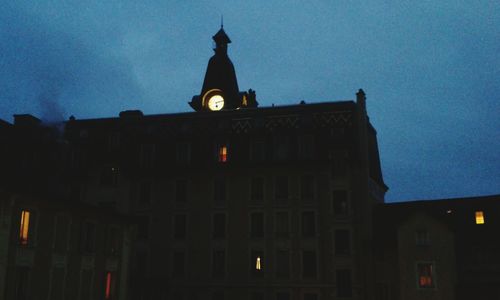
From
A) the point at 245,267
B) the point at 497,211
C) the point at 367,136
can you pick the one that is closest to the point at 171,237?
the point at 245,267

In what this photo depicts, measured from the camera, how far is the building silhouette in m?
43.9

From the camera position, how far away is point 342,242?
1860 inches

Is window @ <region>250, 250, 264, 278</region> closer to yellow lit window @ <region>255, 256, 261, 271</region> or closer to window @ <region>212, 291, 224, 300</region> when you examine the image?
yellow lit window @ <region>255, 256, 261, 271</region>

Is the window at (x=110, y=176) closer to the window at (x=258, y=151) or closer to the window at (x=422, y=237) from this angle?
the window at (x=258, y=151)

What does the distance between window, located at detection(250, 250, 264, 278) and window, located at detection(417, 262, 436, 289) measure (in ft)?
43.2

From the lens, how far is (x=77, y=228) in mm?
33031

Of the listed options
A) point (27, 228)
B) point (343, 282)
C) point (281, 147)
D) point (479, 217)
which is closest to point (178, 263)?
point (281, 147)

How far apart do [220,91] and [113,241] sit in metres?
30.7

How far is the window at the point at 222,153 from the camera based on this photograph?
51750mm

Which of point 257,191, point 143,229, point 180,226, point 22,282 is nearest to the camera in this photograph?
point 22,282

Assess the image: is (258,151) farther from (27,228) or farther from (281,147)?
(27,228)

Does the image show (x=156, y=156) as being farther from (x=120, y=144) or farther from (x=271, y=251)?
(x=271, y=251)

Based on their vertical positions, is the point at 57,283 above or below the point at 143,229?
below

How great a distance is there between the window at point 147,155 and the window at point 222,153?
6607mm
